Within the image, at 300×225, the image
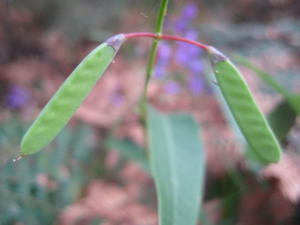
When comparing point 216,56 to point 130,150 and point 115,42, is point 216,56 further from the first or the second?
point 130,150

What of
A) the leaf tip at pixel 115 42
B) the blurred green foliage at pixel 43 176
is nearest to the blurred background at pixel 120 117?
the blurred green foliage at pixel 43 176

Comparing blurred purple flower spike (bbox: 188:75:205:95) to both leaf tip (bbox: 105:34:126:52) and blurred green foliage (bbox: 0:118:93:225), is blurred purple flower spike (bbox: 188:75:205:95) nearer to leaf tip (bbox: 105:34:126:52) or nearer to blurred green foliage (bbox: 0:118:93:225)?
blurred green foliage (bbox: 0:118:93:225)

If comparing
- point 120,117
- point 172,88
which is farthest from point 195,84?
point 120,117

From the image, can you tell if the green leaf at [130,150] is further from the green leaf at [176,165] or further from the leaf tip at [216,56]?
the leaf tip at [216,56]

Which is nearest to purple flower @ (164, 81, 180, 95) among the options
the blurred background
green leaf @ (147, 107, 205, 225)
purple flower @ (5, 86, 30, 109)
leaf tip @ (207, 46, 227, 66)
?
the blurred background

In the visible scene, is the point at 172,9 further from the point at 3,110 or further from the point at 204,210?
the point at 204,210

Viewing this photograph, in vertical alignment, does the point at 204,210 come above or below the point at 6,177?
below

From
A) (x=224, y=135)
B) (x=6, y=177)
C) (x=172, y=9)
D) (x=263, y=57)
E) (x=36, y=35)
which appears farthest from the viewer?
(x=172, y=9)

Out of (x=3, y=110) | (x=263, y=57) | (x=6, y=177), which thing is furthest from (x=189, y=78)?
(x=6, y=177)
